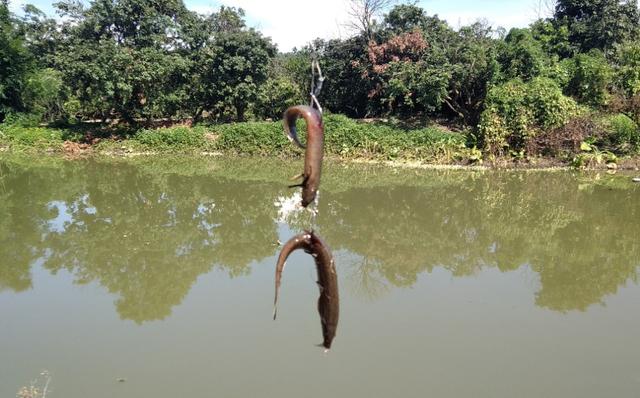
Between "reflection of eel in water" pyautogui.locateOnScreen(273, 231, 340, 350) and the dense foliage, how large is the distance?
1558cm

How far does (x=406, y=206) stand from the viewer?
11.4 meters

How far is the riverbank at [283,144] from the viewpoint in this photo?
52.1 ft

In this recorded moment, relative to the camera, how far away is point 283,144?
61.6 ft

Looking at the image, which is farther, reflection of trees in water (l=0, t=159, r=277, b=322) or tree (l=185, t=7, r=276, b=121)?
tree (l=185, t=7, r=276, b=121)

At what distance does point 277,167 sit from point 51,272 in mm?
9954

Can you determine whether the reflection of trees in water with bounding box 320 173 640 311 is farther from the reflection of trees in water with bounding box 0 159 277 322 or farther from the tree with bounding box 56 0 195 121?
the tree with bounding box 56 0 195 121

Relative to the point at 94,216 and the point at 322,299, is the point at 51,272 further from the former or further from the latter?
the point at 322,299

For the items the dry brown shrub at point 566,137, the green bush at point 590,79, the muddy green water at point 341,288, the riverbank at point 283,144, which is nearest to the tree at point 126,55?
the riverbank at point 283,144

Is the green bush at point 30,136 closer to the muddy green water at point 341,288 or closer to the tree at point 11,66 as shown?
the tree at point 11,66

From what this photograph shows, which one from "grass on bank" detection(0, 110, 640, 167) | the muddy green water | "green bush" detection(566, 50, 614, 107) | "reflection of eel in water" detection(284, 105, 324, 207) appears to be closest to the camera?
"reflection of eel in water" detection(284, 105, 324, 207)

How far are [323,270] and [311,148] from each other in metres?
0.36

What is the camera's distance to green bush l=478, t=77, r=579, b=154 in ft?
51.1

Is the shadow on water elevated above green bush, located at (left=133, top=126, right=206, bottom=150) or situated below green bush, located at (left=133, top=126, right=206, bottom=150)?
A: below

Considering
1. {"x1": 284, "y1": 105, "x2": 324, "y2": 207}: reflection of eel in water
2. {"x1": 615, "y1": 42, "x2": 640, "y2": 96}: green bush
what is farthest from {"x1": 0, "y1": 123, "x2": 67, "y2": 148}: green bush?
{"x1": 284, "y1": 105, "x2": 324, "y2": 207}: reflection of eel in water
